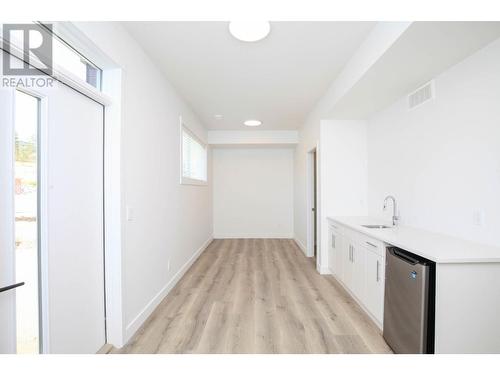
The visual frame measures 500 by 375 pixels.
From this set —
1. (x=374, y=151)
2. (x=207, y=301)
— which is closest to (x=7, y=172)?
(x=207, y=301)

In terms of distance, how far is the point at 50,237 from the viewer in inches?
55.0

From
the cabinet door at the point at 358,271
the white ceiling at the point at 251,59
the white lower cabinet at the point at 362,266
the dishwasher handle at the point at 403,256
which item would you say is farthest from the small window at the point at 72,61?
the cabinet door at the point at 358,271

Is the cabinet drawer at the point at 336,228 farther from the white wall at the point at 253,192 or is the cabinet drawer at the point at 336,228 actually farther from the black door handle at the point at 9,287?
the black door handle at the point at 9,287

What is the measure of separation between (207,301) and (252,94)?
2.87 meters

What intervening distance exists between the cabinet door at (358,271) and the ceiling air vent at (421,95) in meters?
1.67

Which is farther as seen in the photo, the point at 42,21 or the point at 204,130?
the point at 204,130

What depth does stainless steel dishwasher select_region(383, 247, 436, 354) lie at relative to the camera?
5.00 feet

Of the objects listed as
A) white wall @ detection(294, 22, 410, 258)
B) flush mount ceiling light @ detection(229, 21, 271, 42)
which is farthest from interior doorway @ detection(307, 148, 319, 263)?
flush mount ceiling light @ detection(229, 21, 271, 42)

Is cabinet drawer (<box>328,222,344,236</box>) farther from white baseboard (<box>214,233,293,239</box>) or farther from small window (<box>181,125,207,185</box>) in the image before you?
white baseboard (<box>214,233,293,239</box>)

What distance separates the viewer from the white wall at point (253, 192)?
21.3 feet

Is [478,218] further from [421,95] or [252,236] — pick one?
[252,236]

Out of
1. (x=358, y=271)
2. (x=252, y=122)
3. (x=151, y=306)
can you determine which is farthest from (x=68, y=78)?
(x=252, y=122)

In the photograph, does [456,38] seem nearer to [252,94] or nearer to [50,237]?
[252,94]

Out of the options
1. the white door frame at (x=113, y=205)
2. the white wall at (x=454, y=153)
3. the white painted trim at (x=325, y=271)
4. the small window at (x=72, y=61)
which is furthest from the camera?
the white painted trim at (x=325, y=271)
